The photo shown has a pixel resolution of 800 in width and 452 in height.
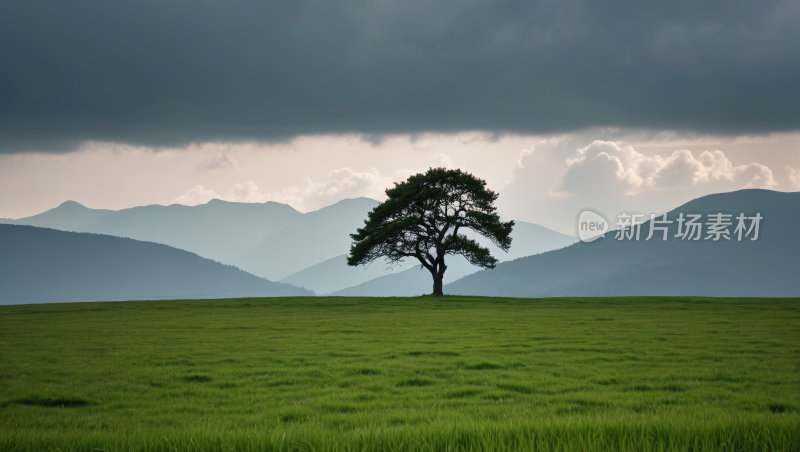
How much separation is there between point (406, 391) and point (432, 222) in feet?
153

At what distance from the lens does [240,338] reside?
829 inches

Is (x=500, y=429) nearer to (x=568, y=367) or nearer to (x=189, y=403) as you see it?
(x=189, y=403)

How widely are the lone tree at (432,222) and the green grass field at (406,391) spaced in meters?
33.3

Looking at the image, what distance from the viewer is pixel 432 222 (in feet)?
184

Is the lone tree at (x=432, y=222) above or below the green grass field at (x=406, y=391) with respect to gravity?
above

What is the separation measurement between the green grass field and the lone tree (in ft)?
109

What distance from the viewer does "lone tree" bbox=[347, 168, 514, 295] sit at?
55031mm

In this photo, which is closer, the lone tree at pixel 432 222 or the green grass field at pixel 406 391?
the green grass field at pixel 406 391

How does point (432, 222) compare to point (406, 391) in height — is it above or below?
above

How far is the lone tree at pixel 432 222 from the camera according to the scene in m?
55.0

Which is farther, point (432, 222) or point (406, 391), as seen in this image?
point (432, 222)

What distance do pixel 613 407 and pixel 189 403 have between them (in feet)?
24.3

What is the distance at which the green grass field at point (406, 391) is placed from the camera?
5234 millimetres

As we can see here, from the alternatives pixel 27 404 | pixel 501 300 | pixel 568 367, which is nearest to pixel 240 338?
pixel 27 404
